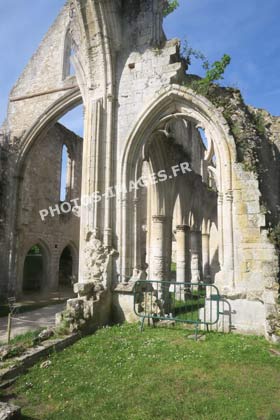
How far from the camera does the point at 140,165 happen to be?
25.5 ft

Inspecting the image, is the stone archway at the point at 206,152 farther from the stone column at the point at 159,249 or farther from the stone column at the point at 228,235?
the stone column at the point at 159,249

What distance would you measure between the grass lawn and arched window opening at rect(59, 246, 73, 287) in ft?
45.5

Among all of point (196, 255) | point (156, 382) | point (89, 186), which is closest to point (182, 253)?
point (196, 255)

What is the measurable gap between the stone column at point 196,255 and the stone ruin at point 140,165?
108 inches

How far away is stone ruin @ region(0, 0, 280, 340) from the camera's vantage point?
6.06 m

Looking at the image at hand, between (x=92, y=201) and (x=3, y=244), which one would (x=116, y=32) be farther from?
(x=3, y=244)

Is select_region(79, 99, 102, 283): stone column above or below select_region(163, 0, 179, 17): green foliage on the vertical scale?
below

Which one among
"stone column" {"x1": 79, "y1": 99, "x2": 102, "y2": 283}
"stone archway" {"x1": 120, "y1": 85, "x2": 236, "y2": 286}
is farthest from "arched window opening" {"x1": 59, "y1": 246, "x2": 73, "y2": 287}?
"stone archway" {"x1": 120, "y1": 85, "x2": 236, "y2": 286}

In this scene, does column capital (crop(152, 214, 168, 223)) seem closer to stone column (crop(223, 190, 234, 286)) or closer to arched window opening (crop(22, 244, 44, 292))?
stone column (crop(223, 190, 234, 286))

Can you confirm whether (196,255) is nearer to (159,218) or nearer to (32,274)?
(159,218)

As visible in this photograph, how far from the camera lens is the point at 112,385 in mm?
3631

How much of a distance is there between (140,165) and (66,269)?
1287cm

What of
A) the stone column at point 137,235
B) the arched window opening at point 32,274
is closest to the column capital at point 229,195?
the stone column at point 137,235

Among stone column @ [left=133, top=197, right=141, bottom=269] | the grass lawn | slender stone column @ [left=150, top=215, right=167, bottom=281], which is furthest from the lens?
slender stone column @ [left=150, top=215, right=167, bottom=281]
